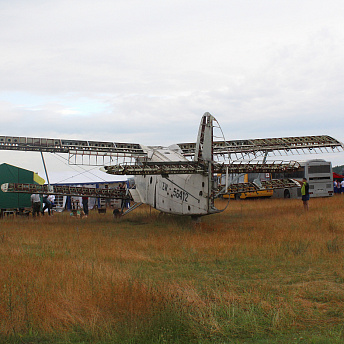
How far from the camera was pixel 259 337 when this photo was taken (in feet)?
17.1

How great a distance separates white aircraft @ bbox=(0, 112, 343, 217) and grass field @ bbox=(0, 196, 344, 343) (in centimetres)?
239

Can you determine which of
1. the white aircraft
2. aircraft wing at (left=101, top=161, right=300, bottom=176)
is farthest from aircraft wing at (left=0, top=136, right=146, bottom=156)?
aircraft wing at (left=101, top=161, right=300, bottom=176)

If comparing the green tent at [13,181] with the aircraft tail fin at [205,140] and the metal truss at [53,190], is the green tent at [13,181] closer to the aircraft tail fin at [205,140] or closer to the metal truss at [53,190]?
the metal truss at [53,190]

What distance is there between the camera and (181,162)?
1534 cm

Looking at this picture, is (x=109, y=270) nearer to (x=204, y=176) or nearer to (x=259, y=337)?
(x=259, y=337)

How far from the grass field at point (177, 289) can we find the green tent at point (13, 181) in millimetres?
14523

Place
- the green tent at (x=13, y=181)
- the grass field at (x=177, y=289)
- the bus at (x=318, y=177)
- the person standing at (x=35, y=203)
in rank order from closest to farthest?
the grass field at (x=177, y=289) → the person standing at (x=35, y=203) → the green tent at (x=13, y=181) → the bus at (x=318, y=177)

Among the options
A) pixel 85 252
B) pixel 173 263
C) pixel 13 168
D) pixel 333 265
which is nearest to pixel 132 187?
pixel 13 168

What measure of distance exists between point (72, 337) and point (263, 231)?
10.3m

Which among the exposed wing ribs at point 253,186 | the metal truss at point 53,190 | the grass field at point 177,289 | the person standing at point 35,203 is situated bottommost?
the person standing at point 35,203

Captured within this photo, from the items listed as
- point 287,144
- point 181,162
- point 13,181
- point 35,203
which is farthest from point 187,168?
point 13,181

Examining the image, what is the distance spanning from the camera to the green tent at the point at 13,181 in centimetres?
2734


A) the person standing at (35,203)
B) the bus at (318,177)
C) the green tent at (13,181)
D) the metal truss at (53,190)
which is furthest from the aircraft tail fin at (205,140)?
the bus at (318,177)

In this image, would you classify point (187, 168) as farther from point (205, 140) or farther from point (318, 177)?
point (318, 177)
